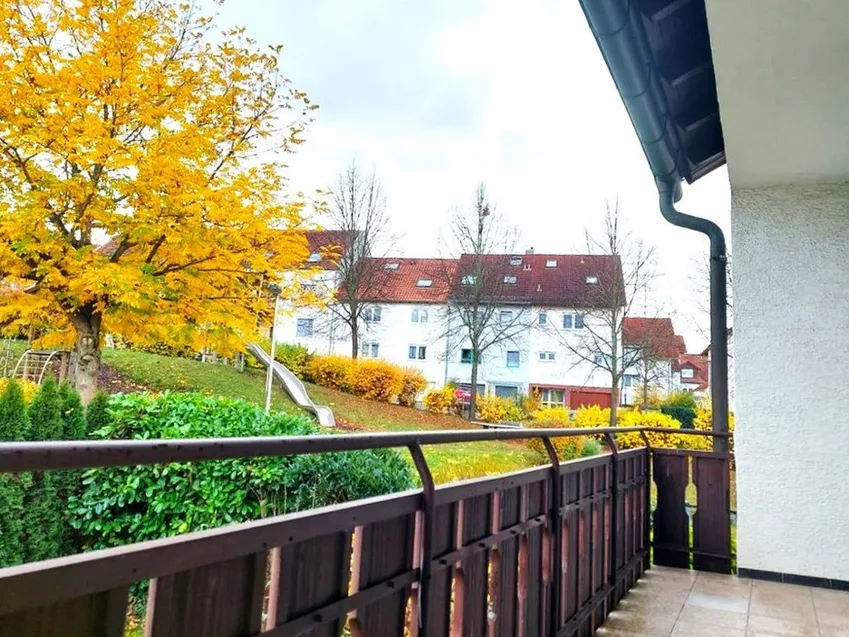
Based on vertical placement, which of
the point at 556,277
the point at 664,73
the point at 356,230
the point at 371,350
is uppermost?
the point at 356,230

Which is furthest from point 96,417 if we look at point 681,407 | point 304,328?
point 304,328

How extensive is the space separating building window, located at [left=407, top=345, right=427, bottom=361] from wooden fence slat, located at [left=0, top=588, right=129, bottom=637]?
22759mm

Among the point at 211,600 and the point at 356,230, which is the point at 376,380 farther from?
the point at 211,600

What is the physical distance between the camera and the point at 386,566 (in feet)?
3.63

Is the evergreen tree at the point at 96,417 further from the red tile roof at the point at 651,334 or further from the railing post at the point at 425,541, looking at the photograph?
the red tile roof at the point at 651,334

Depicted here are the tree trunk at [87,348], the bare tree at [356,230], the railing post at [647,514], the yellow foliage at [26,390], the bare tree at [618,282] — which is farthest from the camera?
the bare tree at [356,230]

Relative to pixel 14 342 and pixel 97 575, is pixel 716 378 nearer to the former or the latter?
pixel 97 575

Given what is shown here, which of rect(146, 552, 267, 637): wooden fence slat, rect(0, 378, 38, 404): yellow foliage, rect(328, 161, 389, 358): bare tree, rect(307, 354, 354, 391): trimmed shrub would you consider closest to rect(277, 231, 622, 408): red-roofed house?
rect(328, 161, 389, 358): bare tree

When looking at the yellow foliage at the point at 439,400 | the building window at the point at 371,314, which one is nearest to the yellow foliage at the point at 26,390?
the yellow foliage at the point at 439,400

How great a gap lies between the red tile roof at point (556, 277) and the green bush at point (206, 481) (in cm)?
1219

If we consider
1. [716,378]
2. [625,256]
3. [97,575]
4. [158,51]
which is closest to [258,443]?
[97,575]

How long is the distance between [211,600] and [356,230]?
61.5ft

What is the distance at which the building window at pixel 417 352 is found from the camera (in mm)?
23438

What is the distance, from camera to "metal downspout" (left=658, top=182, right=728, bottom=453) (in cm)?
409
